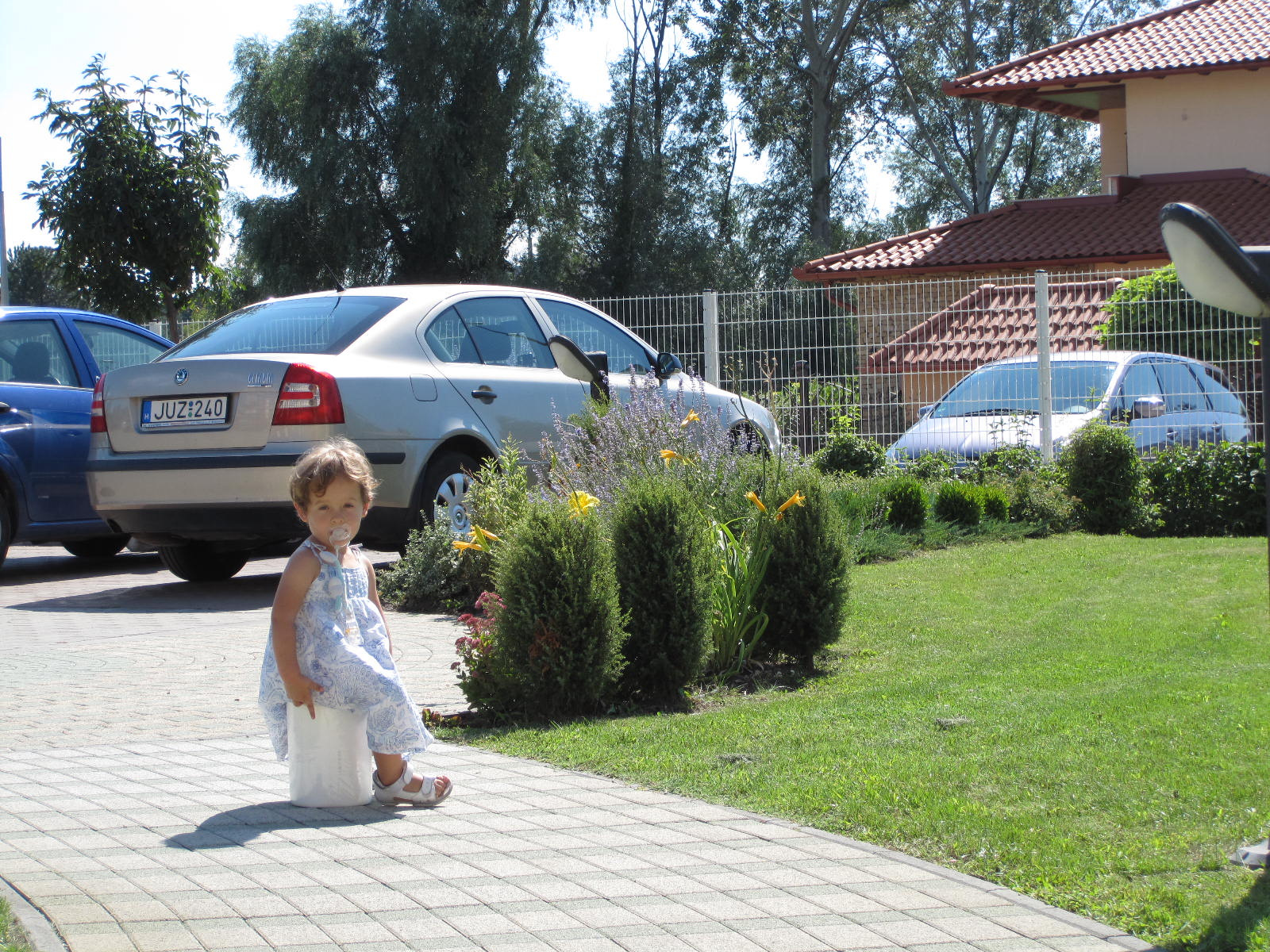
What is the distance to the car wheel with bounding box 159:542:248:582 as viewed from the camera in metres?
9.44

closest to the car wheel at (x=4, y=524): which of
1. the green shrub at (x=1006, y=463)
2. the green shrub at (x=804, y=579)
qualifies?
the green shrub at (x=804, y=579)

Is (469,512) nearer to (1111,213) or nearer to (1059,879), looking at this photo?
(1059,879)

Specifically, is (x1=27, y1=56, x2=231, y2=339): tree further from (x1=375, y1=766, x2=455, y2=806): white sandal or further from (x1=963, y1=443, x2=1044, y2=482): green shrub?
(x1=375, y1=766, x2=455, y2=806): white sandal

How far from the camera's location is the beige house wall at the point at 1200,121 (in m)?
26.0

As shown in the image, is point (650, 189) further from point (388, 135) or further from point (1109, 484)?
point (1109, 484)

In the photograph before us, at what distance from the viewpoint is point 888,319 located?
44.5 ft

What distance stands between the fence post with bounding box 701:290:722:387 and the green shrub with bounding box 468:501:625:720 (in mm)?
8437

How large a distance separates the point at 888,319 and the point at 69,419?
748cm

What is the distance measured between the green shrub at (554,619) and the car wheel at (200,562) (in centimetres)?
468

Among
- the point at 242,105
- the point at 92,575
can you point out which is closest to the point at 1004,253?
the point at 92,575

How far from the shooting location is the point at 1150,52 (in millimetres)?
26469

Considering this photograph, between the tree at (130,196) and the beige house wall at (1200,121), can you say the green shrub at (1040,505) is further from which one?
the beige house wall at (1200,121)

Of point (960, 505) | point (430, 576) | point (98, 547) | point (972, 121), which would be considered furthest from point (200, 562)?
point (972, 121)

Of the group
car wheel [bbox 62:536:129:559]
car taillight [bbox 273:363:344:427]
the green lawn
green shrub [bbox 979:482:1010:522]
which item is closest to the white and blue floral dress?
the green lawn
